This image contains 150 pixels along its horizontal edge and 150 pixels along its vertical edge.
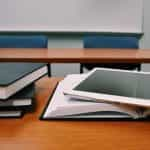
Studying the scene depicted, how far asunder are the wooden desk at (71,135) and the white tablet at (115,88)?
0.18 ft

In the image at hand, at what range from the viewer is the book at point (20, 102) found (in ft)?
2.17

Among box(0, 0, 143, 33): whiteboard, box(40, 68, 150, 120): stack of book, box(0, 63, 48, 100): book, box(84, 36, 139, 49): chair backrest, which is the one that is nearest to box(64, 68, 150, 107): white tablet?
box(40, 68, 150, 120): stack of book

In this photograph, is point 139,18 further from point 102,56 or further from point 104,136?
point 104,136

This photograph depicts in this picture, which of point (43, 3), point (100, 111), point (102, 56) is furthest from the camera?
point (43, 3)

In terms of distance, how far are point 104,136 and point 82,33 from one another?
7.21 ft

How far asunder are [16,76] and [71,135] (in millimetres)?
205

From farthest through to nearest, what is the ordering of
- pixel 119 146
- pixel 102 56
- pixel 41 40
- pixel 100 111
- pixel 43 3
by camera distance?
pixel 43 3
pixel 41 40
pixel 102 56
pixel 100 111
pixel 119 146

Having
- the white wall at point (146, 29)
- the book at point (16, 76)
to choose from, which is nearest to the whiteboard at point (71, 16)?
the white wall at point (146, 29)

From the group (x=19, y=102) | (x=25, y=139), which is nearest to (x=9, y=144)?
(x=25, y=139)

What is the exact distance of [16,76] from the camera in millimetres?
690

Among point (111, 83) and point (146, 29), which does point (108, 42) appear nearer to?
point (146, 29)

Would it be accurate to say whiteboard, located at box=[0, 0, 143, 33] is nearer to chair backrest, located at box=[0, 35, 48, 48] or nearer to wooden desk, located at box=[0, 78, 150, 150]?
chair backrest, located at box=[0, 35, 48, 48]

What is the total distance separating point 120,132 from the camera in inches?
23.3

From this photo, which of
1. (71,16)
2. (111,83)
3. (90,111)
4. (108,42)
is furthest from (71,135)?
(71,16)
